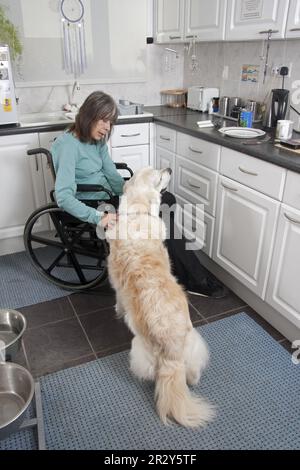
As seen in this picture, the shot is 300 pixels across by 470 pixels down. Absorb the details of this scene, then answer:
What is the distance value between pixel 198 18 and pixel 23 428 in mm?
2767

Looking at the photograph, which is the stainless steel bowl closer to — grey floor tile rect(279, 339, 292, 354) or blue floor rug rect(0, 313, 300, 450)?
blue floor rug rect(0, 313, 300, 450)

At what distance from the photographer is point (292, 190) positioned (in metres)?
1.78

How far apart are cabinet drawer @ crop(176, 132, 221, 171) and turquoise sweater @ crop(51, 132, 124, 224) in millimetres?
547

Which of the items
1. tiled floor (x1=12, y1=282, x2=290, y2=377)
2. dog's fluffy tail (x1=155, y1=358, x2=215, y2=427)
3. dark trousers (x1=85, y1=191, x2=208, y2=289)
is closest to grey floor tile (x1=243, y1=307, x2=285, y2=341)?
tiled floor (x1=12, y1=282, x2=290, y2=377)

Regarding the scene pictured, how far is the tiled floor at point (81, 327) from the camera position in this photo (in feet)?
6.30

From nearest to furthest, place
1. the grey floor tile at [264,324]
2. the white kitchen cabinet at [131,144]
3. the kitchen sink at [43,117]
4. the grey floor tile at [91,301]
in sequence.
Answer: the grey floor tile at [264,324] → the grey floor tile at [91,301] → the white kitchen cabinet at [131,144] → the kitchen sink at [43,117]

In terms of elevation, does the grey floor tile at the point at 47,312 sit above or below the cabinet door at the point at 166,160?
below

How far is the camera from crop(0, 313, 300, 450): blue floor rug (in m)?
1.49

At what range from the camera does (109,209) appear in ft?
7.07

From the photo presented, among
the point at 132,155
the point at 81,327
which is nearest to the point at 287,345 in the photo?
the point at 81,327

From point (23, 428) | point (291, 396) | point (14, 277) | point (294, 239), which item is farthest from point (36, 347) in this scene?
point (294, 239)

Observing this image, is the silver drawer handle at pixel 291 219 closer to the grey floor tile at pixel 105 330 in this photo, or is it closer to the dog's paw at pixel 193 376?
the dog's paw at pixel 193 376

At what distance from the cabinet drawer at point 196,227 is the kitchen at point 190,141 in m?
0.02

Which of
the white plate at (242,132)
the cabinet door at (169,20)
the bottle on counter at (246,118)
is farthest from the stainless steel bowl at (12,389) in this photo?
the cabinet door at (169,20)
